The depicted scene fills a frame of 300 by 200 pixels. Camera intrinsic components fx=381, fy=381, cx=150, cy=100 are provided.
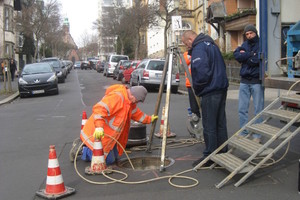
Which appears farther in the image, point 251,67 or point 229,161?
point 251,67

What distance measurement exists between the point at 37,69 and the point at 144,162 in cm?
1476

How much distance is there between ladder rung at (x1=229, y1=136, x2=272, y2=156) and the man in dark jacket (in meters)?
0.31

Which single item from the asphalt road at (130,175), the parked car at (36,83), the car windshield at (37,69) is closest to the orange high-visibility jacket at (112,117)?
the asphalt road at (130,175)

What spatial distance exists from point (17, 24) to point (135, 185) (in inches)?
1468

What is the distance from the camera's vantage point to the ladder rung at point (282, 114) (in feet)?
16.9

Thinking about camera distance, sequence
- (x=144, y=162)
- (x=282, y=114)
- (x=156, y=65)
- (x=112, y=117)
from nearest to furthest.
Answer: (x=282, y=114) → (x=112, y=117) → (x=144, y=162) → (x=156, y=65)

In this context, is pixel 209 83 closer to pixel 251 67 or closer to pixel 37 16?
pixel 251 67

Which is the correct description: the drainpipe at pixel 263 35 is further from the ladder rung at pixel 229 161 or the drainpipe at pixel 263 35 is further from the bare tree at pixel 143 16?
the bare tree at pixel 143 16

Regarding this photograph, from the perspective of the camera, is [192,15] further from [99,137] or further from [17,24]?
[99,137]

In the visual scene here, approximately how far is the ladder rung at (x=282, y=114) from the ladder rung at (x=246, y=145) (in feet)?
1.71

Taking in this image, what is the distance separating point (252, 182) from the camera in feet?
16.1

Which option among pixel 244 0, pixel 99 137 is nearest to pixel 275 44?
pixel 99 137

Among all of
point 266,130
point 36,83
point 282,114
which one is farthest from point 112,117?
point 36,83

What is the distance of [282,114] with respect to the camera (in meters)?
5.38
